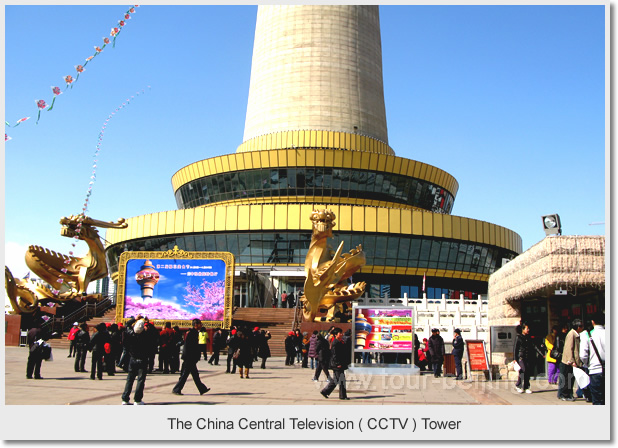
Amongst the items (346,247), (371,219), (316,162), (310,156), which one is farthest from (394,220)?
(310,156)

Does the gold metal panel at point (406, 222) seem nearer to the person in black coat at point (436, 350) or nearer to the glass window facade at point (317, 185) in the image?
the glass window facade at point (317, 185)

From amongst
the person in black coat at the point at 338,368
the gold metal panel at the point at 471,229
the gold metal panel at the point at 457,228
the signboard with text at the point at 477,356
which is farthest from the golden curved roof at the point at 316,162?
the person in black coat at the point at 338,368

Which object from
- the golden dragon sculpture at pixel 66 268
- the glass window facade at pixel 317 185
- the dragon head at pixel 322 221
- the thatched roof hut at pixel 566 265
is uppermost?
the glass window facade at pixel 317 185

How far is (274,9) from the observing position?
180 feet

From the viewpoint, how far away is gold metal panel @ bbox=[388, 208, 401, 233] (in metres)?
47.4

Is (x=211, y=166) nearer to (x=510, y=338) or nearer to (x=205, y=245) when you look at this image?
(x=205, y=245)

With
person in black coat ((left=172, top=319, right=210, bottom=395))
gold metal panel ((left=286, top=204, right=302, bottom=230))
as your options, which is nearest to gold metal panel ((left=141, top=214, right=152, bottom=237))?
gold metal panel ((left=286, top=204, right=302, bottom=230))

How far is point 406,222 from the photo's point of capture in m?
47.8

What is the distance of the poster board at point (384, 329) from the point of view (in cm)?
2017

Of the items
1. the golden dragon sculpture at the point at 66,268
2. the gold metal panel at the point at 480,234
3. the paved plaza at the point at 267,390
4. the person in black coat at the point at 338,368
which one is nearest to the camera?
the paved plaza at the point at 267,390

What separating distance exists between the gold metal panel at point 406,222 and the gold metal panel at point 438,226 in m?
1.99

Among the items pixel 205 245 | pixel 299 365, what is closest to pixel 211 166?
pixel 205 245

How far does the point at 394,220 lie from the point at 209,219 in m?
13.4

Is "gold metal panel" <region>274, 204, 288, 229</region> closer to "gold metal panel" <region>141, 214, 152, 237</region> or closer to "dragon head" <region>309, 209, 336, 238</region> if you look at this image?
"gold metal panel" <region>141, 214, 152, 237</region>
